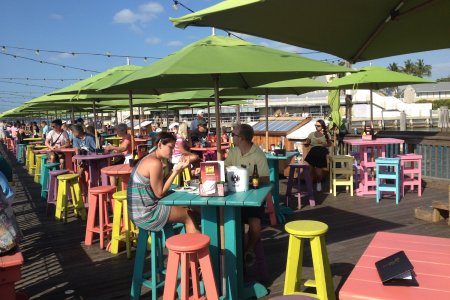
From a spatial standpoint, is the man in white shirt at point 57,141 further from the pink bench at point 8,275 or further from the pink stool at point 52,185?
the pink bench at point 8,275

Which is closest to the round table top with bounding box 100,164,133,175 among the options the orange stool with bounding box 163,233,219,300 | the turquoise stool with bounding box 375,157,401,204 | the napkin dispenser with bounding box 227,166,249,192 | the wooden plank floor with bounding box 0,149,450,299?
the wooden plank floor with bounding box 0,149,450,299

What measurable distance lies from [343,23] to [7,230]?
283 centimetres

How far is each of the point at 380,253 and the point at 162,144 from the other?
1997 mm

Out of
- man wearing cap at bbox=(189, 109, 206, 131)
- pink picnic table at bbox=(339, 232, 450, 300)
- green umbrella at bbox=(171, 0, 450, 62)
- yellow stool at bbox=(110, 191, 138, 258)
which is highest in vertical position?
green umbrella at bbox=(171, 0, 450, 62)

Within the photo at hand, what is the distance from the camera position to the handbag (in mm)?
2916

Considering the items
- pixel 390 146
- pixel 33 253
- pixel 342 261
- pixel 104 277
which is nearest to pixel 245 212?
pixel 342 261

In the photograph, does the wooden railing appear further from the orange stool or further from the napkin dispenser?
the orange stool

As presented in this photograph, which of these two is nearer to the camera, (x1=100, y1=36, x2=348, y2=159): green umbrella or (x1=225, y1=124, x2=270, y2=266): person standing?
(x1=100, y1=36, x2=348, y2=159): green umbrella

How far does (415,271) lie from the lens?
1991 mm

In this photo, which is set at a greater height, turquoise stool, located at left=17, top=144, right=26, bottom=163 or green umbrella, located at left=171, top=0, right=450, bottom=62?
green umbrella, located at left=171, top=0, right=450, bottom=62

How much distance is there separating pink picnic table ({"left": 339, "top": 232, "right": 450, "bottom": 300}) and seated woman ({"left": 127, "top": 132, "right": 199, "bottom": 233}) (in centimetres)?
162

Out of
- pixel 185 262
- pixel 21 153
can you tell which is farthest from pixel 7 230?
pixel 21 153

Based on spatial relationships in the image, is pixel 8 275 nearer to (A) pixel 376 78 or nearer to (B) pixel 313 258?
(B) pixel 313 258

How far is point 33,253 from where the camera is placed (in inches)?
189
